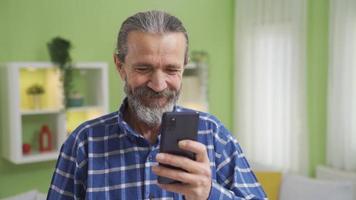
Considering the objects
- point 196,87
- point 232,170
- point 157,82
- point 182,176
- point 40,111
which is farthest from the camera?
point 196,87

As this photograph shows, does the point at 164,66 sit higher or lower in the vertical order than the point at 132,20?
lower

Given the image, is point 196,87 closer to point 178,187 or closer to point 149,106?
point 149,106

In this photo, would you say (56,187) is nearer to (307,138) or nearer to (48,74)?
(48,74)

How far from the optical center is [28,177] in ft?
9.59

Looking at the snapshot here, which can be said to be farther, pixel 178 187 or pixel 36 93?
pixel 36 93

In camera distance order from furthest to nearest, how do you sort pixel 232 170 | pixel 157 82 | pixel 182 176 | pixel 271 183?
1. pixel 271 183
2. pixel 232 170
3. pixel 157 82
4. pixel 182 176

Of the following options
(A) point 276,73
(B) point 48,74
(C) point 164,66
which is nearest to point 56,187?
(C) point 164,66

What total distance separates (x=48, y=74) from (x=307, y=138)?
6.46 ft

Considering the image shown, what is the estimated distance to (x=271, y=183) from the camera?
2.99m

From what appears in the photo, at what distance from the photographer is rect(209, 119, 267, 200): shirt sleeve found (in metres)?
1.00

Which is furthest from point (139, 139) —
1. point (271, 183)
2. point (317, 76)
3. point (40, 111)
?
point (317, 76)

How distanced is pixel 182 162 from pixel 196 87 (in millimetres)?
2683

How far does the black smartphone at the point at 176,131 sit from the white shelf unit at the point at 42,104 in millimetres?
2000

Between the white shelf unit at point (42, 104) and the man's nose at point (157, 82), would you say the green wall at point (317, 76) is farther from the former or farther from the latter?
the man's nose at point (157, 82)
